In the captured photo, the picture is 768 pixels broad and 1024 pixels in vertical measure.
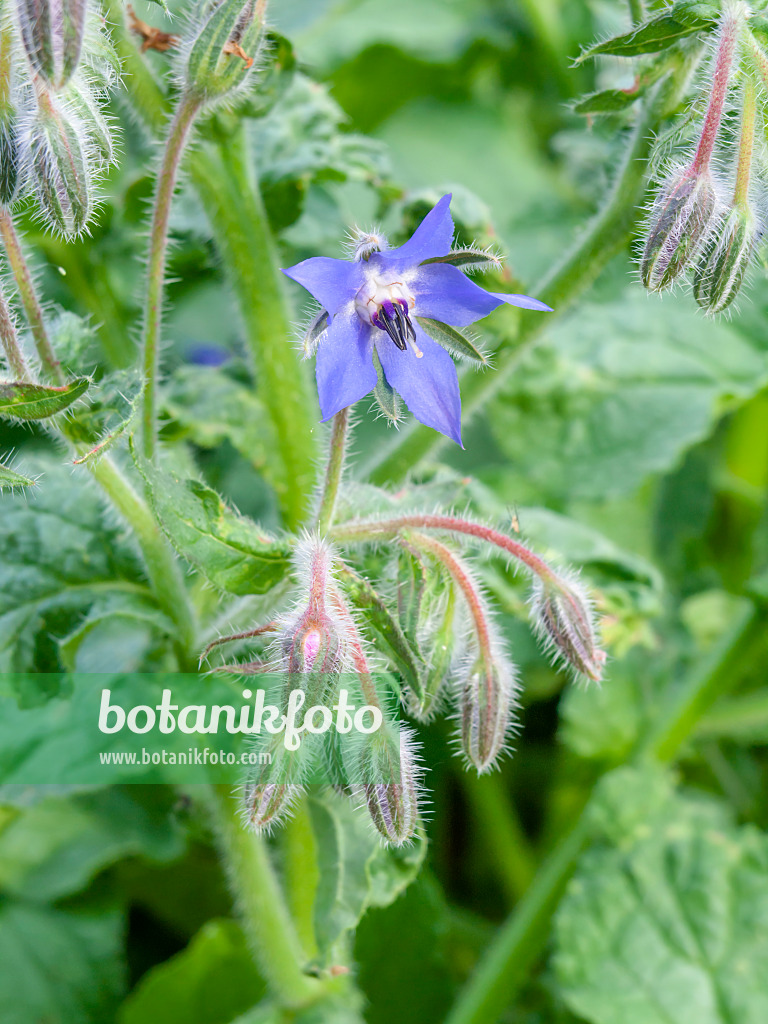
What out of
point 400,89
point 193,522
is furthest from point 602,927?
point 400,89

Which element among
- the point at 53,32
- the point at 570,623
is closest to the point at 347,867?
the point at 570,623

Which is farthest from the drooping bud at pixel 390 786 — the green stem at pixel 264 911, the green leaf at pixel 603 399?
the green leaf at pixel 603 399

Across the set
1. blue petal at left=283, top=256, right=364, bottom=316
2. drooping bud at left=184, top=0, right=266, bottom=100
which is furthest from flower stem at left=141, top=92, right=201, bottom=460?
blue petal at left=283, top=256, right=364, bottom=316

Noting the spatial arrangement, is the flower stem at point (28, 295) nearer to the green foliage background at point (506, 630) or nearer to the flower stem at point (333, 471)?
the green foliage background at point (506, 630)

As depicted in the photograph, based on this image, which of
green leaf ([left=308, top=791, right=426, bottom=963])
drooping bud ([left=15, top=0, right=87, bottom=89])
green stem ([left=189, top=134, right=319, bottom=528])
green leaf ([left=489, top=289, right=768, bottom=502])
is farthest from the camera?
green leaf ([left=489, top=289, right=768, bottom=502])

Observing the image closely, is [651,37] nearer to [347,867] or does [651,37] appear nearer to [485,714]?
[485,714]

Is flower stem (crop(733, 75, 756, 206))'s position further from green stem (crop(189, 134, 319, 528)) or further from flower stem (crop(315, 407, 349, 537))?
green stem (crop(189, 134, 319, 528))
